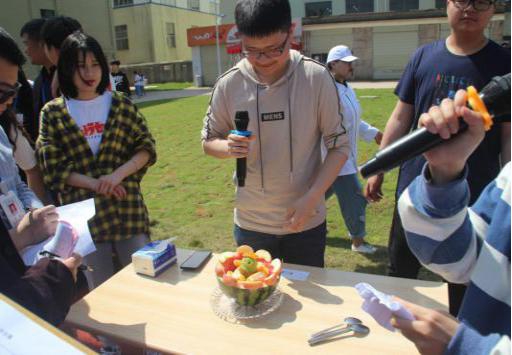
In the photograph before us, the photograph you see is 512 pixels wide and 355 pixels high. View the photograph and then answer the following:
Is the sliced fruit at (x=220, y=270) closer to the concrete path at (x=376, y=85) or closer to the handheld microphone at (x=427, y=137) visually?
the handheld microphone at (x=427, y=137)

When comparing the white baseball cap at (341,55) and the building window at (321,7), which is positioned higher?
the building window at (321,7)

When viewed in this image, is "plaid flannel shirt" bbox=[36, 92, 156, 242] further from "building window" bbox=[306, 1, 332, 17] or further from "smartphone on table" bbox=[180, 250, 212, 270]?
"building window" bbox=[306, 1, 332, 17]

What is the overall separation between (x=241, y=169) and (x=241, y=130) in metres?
0.18

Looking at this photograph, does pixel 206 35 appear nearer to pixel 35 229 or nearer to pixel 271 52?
pixel 271 52

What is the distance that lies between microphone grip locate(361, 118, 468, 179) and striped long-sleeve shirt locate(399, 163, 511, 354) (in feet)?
0.37

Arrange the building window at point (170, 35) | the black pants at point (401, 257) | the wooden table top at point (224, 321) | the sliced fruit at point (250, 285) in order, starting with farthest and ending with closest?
1. the building window at point (170, 35)
2. the black pants at point (401, 257)
3. the sliced fruit at point (250, 285)
4. the wooden table top at point (224, 321)

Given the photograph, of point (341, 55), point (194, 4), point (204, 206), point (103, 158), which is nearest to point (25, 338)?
point (103, 158)

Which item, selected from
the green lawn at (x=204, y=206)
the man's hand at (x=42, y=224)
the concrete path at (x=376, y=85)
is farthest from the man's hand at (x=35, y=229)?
the concrete path at (x=376, y=85)

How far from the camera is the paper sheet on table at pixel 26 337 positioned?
0.86 meters

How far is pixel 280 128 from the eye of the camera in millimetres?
2018

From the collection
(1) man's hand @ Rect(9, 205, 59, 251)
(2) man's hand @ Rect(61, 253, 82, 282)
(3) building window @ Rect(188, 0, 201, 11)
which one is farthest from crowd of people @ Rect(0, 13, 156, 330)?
(3) building window @ Rect(188, 0, 201, 11)

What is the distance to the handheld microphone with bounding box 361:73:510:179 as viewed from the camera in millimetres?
886

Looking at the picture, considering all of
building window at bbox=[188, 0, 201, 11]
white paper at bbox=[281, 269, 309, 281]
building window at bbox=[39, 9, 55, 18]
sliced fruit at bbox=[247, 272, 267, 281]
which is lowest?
white paper at bbox=[281, 269, 309, 281]

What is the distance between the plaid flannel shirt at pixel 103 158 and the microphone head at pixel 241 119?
3.15 feet
